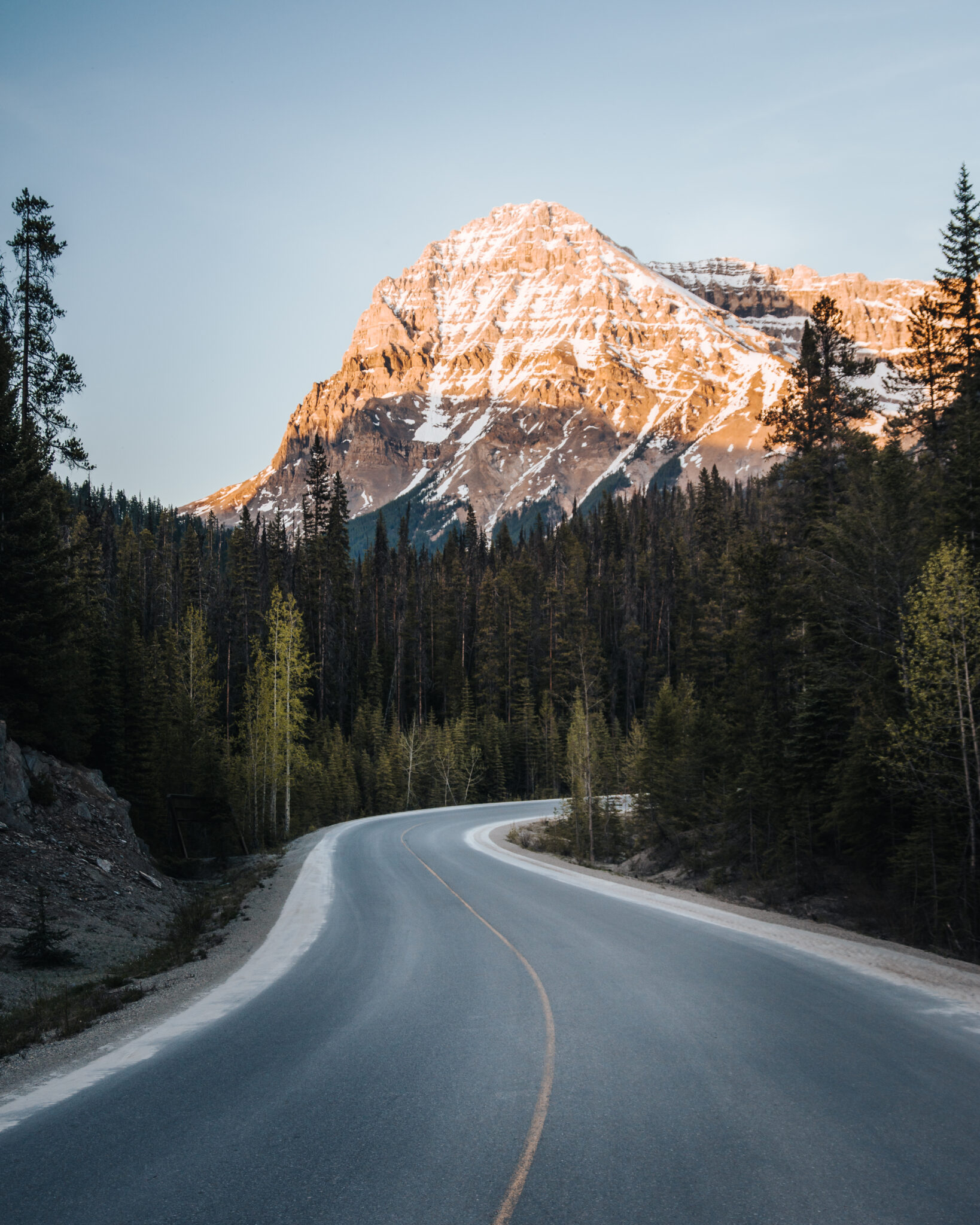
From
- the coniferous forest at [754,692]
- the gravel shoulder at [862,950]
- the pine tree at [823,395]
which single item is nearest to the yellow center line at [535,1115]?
the gravel shoulder at [862,950]

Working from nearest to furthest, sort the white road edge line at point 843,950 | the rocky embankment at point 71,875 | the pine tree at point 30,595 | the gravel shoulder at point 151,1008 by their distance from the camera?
the gravel shoulder at point 151,1008
the white road edge line at point 843,950
the rocky embankment at point 71,875
the pine tree at point 30,595

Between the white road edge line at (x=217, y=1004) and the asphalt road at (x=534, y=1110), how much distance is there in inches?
9.8

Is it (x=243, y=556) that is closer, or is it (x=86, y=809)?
(x=86, y=809)

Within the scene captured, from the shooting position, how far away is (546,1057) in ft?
21.2

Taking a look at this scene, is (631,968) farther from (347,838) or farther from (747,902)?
(347,838)

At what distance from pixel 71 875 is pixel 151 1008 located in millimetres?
9411

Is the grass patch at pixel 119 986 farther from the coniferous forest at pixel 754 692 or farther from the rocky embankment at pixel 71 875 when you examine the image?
the coniferous forest at pixel 754 692

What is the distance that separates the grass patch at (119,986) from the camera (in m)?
7.89

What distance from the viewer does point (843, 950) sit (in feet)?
38.1

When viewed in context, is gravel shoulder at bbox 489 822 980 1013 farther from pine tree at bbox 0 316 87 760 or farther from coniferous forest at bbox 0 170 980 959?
pine tree at bbox 0 316 87 760

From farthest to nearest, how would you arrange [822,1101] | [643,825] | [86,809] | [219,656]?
[219,656], [643,825], [86,809], [822,1101]

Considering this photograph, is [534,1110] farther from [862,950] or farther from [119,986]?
[862,950]

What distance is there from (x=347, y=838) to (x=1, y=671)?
1430cm

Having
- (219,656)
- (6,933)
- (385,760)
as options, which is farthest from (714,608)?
(6,933)
